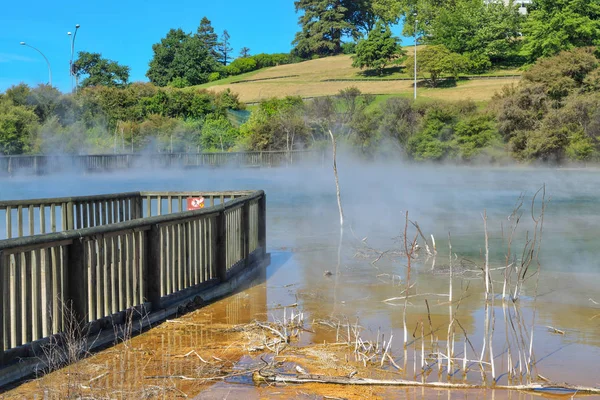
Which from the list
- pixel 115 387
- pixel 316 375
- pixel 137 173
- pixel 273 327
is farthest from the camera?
pixel 137 173

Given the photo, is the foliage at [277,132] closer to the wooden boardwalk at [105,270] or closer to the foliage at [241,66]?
the wooden boardwalk at [105,270]

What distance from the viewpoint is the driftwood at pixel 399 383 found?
543cm

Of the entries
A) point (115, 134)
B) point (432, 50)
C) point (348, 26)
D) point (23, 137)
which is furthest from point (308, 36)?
point (23, 137)

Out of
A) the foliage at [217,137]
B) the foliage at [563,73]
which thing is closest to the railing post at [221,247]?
the foliage at [563,73]

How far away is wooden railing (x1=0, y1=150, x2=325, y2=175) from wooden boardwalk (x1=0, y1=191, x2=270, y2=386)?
31.9 meters

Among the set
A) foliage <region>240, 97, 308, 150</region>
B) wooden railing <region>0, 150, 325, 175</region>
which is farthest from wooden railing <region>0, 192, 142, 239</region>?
foliage <region>240, 97, 308, 150</region>

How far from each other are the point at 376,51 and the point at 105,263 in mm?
100587

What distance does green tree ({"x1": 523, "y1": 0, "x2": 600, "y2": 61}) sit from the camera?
266 feet

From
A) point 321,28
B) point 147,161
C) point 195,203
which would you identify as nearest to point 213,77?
point 321,28

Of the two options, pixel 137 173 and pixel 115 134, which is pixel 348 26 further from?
pixel 137 173

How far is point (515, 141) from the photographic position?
5731cm

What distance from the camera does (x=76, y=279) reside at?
6.12 m

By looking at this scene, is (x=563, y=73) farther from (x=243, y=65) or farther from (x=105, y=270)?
(x=243, y=65)

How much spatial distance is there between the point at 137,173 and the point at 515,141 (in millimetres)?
28513
